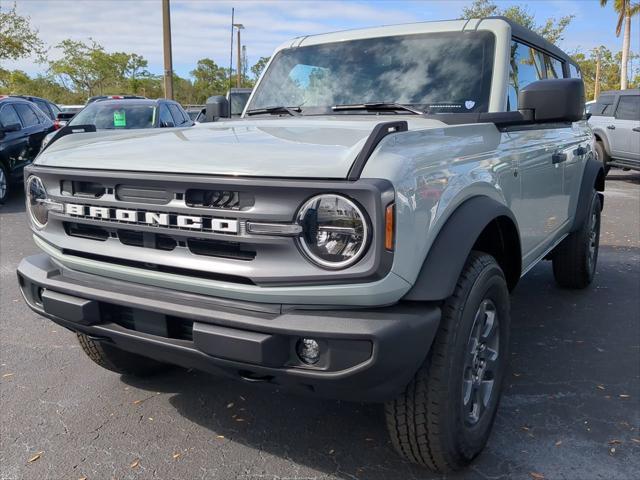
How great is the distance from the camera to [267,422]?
2.92m

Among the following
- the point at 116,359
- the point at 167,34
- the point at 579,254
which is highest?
the point at 167,34

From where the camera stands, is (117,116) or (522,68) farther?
(117,116)

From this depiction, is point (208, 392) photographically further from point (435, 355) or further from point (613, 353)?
point (613, 353)

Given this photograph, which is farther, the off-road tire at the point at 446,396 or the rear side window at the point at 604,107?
the rear side window at the point at 604,107

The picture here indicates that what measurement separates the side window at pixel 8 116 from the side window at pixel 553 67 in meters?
9.23

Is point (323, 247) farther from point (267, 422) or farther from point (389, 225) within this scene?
point (267, 422)

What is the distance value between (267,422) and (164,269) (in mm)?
1093


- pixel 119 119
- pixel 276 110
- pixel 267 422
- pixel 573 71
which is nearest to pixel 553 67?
pixel 573 71

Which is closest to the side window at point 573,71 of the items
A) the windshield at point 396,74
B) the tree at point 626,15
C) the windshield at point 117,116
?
the windshield at point 396,74

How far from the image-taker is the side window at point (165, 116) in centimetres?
1058

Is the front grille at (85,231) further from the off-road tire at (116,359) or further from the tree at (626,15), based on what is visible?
the tree at (626,15)

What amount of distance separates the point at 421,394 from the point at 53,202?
177 cm

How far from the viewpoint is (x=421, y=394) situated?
215cm

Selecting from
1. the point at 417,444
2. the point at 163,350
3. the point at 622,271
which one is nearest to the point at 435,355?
the point at 417,444
